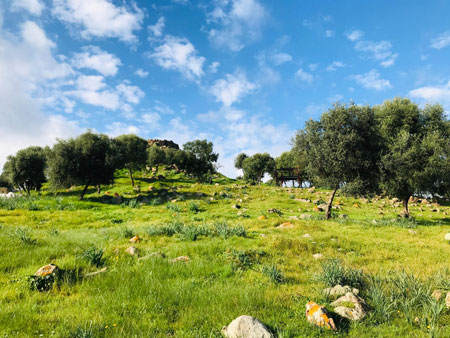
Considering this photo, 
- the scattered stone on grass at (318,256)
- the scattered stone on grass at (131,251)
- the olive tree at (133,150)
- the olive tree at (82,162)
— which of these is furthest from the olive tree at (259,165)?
the scattered stone on grass at (131,251)

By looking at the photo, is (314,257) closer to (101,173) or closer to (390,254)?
(390,254)

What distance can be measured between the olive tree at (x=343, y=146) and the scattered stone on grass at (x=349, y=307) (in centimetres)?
1470

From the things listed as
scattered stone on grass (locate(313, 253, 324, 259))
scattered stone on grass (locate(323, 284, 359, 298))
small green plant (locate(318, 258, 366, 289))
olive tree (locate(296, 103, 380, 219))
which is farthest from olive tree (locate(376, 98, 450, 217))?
scattered stone on grass (locate(323, 284, 359, 298))

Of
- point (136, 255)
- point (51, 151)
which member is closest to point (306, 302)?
point (136, 255)

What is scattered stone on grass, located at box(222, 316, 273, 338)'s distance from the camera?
3.72 meters

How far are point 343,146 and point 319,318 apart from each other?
55.8 feet

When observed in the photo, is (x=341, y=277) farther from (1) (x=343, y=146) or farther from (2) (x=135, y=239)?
(1) (x=343, y=146)

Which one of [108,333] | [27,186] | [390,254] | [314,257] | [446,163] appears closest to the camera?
[108,333]

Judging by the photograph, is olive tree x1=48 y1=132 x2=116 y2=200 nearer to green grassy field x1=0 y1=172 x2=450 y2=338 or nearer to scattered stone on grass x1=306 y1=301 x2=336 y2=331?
green grassy field x1=0 y1=172 x2=450 y2=338

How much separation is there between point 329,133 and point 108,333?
19.4 metres

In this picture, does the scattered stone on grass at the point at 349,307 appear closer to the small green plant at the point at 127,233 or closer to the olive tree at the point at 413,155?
the small green plant at the point at 127,233

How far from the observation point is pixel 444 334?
12.8ft

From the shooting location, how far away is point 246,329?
12.5 feet

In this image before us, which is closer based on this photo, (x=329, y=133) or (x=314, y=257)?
(x=314, y=257)
